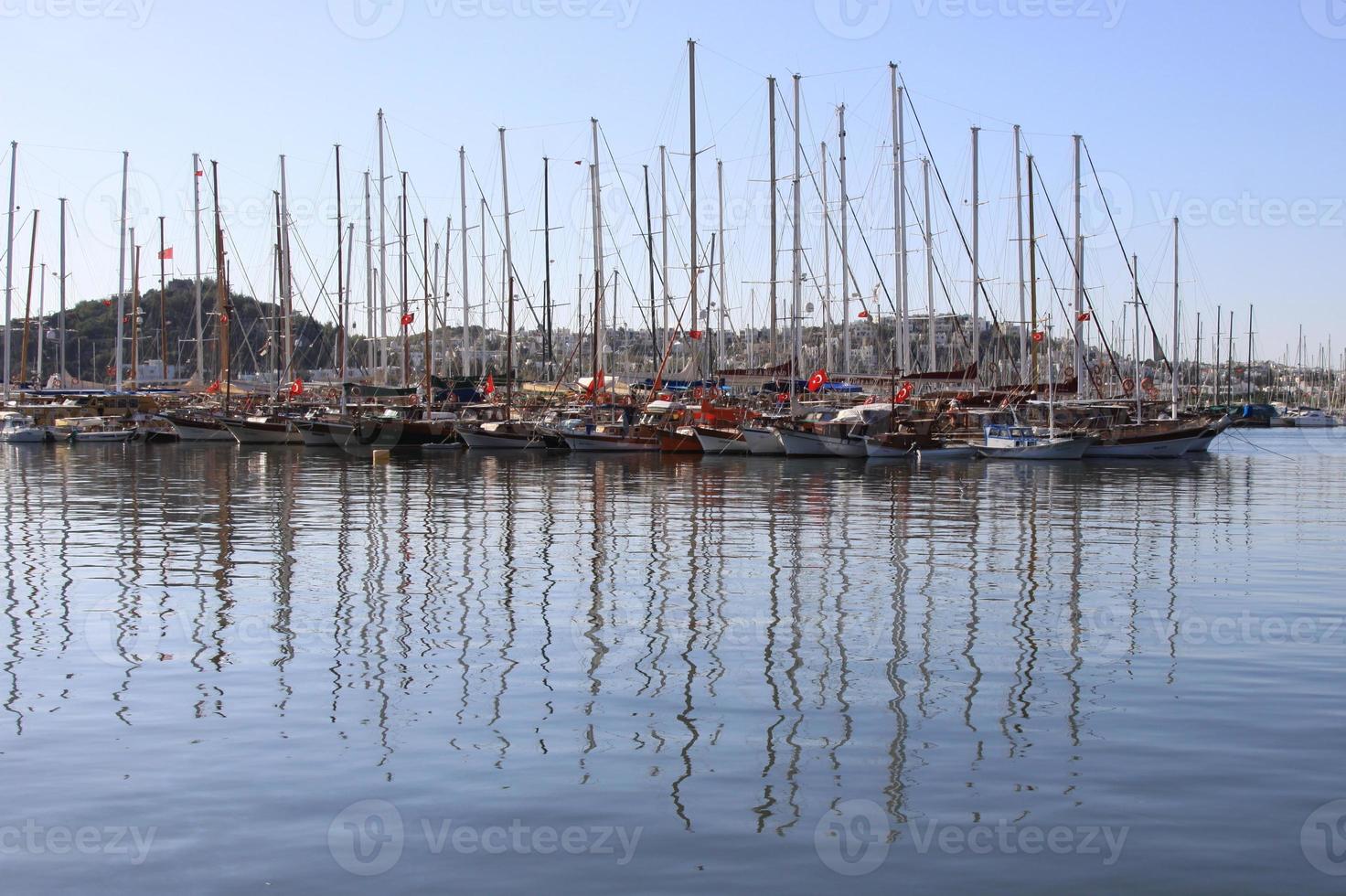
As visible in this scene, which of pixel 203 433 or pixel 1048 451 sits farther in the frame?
pixel 203 433

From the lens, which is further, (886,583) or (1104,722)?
Answer: (886,583)

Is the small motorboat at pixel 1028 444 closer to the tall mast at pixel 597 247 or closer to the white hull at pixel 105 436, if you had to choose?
the tall mast at pixel 597 247

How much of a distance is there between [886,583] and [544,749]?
10.1 m

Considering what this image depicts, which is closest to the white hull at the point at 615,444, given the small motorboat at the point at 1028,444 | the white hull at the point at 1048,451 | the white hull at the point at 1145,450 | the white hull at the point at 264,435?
the small motorboat at the point at 1028,444

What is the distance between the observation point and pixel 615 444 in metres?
63.5

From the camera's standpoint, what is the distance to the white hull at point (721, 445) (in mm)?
61594

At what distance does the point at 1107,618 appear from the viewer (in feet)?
56.2

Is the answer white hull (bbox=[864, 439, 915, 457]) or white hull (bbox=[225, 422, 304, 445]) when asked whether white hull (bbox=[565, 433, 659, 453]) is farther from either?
white hull (bbox=[225, 422, 304, 445])

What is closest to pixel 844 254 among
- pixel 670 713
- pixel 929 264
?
pixel 929 264

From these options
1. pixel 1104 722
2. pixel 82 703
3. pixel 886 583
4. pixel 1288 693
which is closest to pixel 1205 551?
pixel 886 583

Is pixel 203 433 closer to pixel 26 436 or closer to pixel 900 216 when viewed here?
pixel 26 436

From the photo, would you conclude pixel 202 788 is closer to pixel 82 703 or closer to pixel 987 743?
pixel 82 703

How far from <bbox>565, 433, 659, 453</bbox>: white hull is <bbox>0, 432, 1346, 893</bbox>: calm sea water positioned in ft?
120

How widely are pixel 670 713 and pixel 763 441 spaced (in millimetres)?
49021
